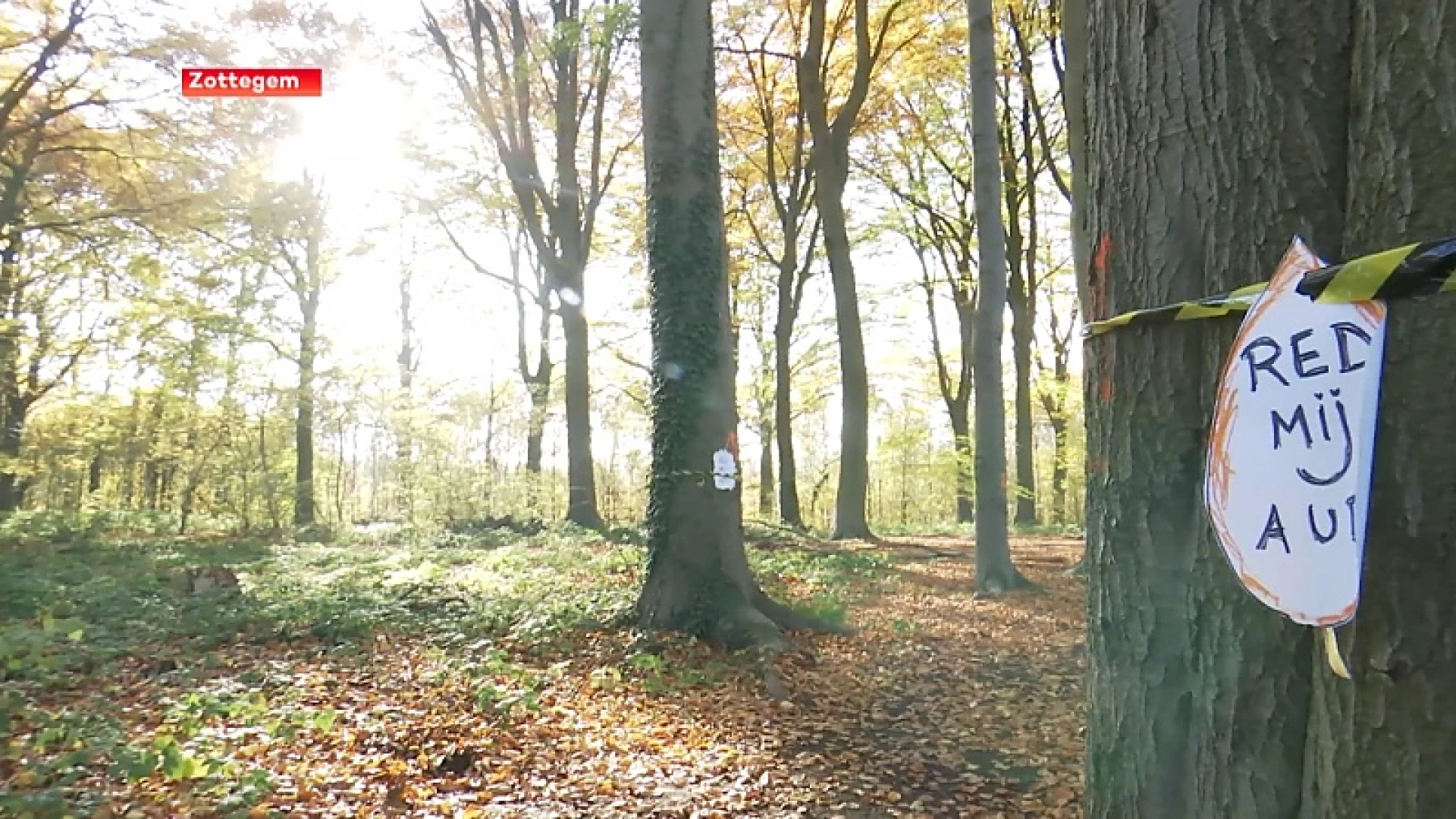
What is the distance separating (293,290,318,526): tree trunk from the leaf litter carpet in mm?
12184

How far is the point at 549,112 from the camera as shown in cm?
1688

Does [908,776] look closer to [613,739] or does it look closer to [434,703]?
[613,739]

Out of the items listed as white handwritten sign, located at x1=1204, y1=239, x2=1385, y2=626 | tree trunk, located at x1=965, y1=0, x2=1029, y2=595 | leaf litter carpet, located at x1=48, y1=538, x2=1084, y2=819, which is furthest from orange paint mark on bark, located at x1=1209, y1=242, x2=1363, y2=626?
tree trunk, located at x1=965, y1=0, x2=1029, y2=595

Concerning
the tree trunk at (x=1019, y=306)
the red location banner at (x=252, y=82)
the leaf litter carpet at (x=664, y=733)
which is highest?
the red location banner at (x=252, y=82)

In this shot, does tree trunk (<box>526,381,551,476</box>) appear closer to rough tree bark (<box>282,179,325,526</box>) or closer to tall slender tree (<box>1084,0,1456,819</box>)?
rough tree bark (<box>282,179,325,526</box>)

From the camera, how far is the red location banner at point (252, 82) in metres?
11.9

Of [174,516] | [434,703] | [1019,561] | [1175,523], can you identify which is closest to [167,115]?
[174,516]

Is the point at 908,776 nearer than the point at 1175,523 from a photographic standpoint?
No

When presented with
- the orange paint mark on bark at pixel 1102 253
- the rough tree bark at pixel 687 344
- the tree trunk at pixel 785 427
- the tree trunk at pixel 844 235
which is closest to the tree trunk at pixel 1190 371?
the orange paint mark on bark at pixel 1102 253

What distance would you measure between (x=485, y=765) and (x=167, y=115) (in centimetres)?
1150

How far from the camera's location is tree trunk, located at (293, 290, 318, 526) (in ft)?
56.3

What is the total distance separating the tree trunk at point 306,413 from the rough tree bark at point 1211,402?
58.0 ft

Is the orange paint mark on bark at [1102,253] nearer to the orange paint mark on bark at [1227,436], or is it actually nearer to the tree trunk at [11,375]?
the orange paint mark on bark at [1227,436]

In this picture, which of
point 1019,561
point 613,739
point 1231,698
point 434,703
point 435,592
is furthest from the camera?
point 1019,561
